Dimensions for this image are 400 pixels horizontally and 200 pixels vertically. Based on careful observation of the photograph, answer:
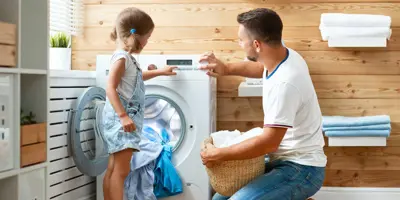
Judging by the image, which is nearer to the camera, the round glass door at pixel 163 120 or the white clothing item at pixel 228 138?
the white clothing item at pixel 228 138

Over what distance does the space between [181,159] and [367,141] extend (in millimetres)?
1120

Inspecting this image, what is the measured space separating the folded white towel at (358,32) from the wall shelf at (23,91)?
1.80 m

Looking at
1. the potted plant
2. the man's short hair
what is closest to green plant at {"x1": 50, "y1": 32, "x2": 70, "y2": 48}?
the potted plant

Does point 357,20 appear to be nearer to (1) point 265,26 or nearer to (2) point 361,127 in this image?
(2) point 361,127

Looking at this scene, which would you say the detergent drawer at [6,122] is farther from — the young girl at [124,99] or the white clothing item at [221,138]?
the white clothing item at [221,138]

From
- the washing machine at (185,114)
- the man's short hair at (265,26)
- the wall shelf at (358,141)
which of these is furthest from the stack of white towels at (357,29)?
the man's short hair at (265,26)

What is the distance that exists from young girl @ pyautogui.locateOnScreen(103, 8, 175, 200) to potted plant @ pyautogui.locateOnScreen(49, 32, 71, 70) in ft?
2.23

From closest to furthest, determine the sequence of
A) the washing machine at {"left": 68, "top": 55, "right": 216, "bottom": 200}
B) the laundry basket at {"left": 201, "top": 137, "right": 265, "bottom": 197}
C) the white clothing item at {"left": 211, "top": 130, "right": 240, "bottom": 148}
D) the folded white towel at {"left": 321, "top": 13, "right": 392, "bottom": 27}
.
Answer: the laundry basket at {"left": 201, "top": 137, "right": 265, "bottom": 197} < the white clothing item at {"left": 211, "top": 130, "right": 240, "bottom": 148} < the washing machine at {"left": 68, "top": 55, "right": 216, "bottom": 200} < the folded white towel at {"left": 321, "top": 13, "right": 392, "bottom": 27}

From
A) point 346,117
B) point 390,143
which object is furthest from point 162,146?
point 390,143

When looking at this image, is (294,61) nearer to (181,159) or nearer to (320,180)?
(320,180)

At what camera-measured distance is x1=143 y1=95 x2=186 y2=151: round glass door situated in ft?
11.1

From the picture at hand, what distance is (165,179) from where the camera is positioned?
3266 mm

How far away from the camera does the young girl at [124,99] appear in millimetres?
2914

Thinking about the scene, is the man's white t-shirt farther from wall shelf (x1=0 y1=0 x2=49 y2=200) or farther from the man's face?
wall shelf (x1=0 y1=0 x2=49 y2=200)
